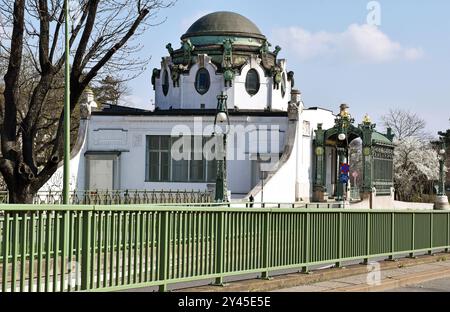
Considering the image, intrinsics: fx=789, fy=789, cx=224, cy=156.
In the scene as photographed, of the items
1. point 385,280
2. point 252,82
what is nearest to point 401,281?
point 385,280

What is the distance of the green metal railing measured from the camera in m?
8.63

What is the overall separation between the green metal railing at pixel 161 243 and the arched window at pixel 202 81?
148 ft

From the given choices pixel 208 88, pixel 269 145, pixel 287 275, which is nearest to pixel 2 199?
pixel 287 275

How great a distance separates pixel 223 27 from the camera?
63.2 meters

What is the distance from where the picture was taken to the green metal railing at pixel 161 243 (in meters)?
8.63

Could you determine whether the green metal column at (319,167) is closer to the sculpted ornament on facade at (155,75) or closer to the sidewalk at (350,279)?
the sculpted ornament on facade at (155,75)

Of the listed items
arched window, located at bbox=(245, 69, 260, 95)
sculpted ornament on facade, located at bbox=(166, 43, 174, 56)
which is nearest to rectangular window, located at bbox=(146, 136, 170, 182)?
arched window, located at bbox=(245, 69, 260, 95)

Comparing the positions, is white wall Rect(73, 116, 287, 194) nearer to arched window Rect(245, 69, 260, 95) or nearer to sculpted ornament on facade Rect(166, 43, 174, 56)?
arched window Rect(245, 69, 260, 95)


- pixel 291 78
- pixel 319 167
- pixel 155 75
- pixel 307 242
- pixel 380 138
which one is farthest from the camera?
pixel 291 78

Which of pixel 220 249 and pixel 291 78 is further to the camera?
pixel 291 78

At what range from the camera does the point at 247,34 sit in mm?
63312

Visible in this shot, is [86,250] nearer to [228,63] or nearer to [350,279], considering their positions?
[350,279]

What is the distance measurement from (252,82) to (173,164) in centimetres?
1057

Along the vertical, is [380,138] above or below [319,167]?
above
